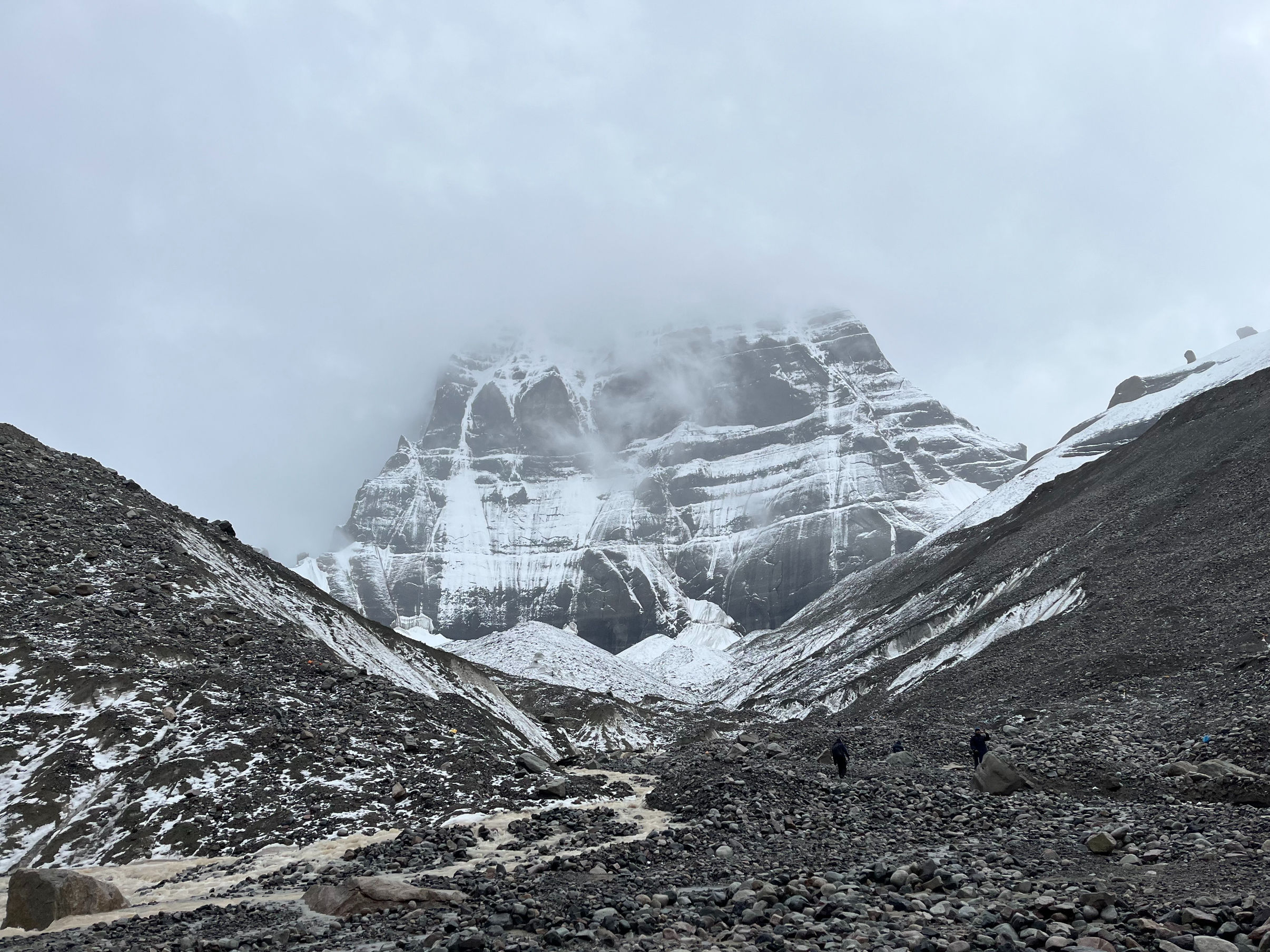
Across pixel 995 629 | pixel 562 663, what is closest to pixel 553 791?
pixel 995 629

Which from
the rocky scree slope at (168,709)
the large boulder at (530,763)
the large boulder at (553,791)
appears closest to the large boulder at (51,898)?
the rocky scree slope at (168,709)

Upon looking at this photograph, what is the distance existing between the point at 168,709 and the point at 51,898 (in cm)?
1172

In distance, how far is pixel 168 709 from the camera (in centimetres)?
2656

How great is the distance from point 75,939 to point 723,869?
1144cm

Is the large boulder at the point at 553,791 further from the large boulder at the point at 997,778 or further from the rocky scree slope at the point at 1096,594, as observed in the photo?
the rocky scree slope at the point at 1096,594

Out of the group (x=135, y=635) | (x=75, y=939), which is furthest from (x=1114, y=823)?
(x=135, y=635)

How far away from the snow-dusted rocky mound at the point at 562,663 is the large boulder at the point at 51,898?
107 metres

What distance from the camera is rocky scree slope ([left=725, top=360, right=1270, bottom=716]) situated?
4412 cm

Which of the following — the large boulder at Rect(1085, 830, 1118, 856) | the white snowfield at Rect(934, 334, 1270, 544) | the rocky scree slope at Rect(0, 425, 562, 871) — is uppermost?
the white snowfield at Rect(934, 334, 1270, 544)

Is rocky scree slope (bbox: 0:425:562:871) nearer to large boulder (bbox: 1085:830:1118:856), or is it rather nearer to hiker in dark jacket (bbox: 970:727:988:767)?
hiker in dark jacket (bbox: 970:727:988:767)

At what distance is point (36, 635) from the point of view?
91.3 ft

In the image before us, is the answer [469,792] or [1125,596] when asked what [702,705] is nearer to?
[1125,596]

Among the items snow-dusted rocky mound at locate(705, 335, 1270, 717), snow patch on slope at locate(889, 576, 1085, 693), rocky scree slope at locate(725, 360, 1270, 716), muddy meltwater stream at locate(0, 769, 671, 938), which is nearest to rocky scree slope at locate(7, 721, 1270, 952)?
muddy meltwater stream at locate(0, 769, 671, 938)

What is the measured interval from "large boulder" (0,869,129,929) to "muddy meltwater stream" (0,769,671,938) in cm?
17
